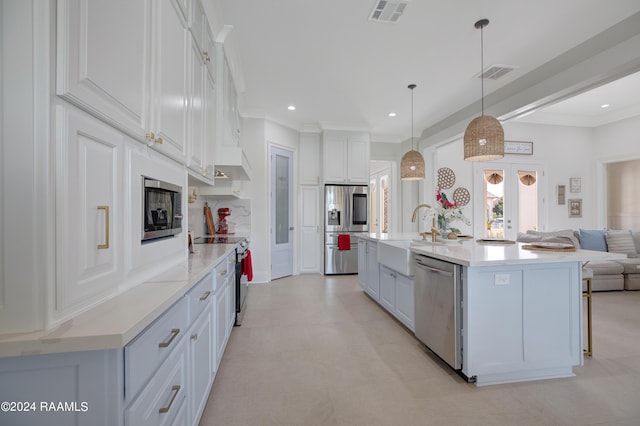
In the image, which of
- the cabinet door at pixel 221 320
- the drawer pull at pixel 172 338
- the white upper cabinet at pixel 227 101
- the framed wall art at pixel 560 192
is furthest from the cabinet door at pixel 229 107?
the framed wall art at pixel 560 192

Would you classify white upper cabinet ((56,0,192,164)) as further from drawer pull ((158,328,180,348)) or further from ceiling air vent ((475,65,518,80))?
ceiling air vent ((475,65,518,80))

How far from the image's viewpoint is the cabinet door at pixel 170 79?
4.41ft

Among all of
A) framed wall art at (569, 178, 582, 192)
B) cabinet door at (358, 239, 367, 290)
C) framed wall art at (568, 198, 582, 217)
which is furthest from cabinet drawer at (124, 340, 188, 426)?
framed wall art at (569, 178, 582, 192)

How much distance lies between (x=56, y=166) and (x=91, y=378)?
55cm

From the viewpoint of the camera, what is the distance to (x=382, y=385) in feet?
6.38

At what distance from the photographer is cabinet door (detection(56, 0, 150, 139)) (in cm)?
78

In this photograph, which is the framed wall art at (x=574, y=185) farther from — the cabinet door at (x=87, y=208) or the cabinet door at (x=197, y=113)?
the cabinet door at (x=87, y=208)

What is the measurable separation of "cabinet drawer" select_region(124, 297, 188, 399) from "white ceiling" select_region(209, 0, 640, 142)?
8.45 ft

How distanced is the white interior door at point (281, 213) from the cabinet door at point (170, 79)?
332 cm

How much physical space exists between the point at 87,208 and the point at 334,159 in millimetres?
4908

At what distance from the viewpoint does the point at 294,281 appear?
4.98 m

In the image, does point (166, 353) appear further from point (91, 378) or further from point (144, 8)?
point (144, 8)

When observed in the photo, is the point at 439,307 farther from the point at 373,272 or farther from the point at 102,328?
the point at 102,328

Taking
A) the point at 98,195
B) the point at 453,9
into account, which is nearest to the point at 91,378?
the point at 98,195
